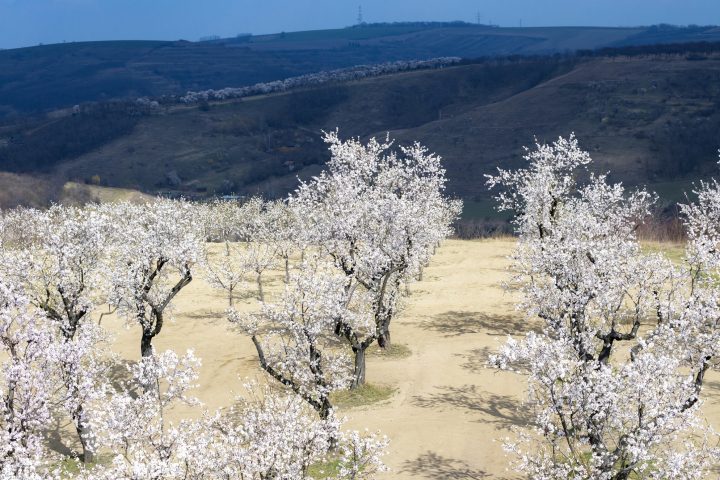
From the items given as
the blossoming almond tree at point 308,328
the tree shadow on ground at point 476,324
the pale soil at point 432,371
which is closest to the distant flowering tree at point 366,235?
the pale soil at point 432,371

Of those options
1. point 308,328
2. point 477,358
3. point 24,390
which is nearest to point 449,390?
point 477,358

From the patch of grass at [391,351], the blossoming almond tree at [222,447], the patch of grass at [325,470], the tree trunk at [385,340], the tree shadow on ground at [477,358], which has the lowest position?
the patch of grass at [391,351]

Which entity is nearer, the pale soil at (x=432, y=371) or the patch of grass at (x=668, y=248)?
the pale soil at (x=432, y=371)

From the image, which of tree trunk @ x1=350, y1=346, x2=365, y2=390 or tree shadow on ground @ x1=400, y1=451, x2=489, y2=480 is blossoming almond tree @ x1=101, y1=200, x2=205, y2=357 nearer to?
tree trunk @ x1=350, y1=346, x2=365, y2=390

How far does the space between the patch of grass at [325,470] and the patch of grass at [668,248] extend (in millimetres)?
46587

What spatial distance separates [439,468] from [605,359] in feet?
27.9

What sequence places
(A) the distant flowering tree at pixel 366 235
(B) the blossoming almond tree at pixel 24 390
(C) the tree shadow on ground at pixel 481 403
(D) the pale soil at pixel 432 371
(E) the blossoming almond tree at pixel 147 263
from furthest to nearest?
(A) the distant flowering tree at pixel 366 235
(E) the blossoming almond tree at pixel 147 263
(C) the tree shadow on ground at pixel 481 403
(D) the pale soil at pixel 432 371
(B) the blossoming almond tree at pixel 24 390

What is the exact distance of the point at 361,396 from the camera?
32.2 metres

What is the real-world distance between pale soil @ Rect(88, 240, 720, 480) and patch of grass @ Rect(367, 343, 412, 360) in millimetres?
521

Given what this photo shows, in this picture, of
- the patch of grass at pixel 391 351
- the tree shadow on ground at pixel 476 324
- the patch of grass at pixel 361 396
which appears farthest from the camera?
the tree shadow on ground at pixel 476 324

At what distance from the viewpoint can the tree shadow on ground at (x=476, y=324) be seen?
42.8 metres

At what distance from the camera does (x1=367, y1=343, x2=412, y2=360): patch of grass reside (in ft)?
127

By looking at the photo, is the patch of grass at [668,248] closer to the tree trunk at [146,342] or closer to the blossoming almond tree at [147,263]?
the blossoming almond tree at [147,263]

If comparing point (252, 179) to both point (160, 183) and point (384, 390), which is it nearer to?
point (160, 183)
